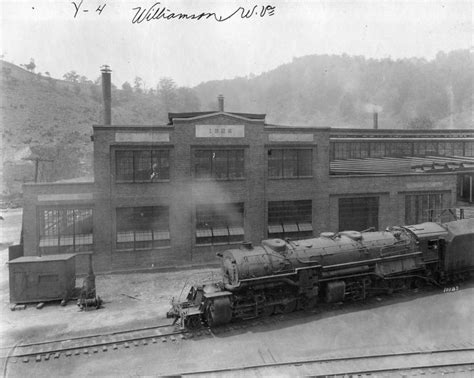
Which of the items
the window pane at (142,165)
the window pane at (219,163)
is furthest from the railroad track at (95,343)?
the window pane at (219,163)

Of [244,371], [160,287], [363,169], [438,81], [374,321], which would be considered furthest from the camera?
[438,81]

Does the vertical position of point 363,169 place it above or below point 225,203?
above

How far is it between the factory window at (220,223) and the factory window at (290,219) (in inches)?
64.7

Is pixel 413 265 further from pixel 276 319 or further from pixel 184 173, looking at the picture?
pixel 184 173

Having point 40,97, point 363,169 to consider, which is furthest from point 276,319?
point 40,97

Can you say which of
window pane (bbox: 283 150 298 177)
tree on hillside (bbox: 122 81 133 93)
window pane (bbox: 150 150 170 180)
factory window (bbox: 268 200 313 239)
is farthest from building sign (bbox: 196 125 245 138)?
tree on hillside (bbox: 122 81 133 93)

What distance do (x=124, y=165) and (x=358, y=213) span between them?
12.6 metres

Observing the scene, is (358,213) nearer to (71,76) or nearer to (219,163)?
(219,163)

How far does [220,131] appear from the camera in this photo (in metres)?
19.8

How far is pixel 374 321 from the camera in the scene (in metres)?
12.8

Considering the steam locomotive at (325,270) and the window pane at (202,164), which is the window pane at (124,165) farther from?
the steam locomotive at (325,270)

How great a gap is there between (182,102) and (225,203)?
9572 cm

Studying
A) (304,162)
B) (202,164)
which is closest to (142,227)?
(202,164)

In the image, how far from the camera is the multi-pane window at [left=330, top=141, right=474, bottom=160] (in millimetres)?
27109
